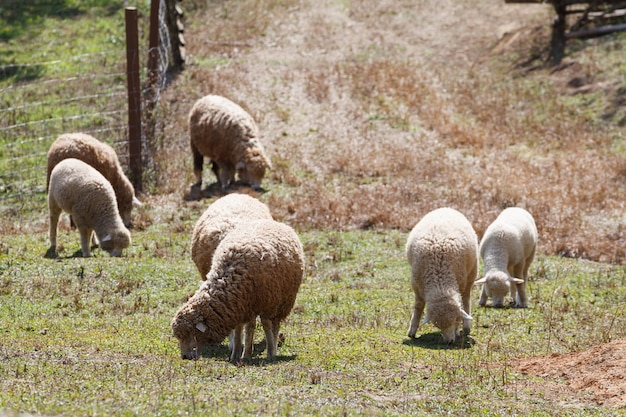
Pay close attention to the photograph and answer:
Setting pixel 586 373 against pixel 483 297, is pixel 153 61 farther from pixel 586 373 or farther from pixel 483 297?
pixel 586 373

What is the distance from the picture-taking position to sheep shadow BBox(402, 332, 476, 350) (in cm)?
1059

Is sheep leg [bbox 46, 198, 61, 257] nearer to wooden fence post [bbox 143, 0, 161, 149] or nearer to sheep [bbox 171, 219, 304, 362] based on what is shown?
wooden fence post [bbox 143, 0, 161, 149]

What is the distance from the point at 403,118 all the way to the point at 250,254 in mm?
15297

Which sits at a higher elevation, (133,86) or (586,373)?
(133,86)

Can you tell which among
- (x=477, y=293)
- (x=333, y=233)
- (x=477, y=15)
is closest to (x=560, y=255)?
(x=477, y=293)

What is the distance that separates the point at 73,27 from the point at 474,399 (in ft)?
85.0

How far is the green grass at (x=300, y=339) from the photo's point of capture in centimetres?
751

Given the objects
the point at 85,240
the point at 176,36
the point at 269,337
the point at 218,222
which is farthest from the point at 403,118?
the point at 269,337

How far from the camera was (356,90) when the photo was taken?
85.3 ft

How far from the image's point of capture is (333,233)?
16.6 metres

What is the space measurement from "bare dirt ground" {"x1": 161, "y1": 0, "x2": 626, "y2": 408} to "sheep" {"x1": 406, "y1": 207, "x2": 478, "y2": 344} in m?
1.17

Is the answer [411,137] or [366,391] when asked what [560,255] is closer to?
[411,137]

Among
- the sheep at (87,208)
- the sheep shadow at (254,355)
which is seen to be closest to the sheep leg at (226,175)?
the sheep at (87,208)

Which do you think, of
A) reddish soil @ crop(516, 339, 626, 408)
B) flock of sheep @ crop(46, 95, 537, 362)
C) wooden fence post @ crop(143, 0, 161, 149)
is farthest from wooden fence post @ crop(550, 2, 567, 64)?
reddish soil @ crop(516, 339, 626, 408)
